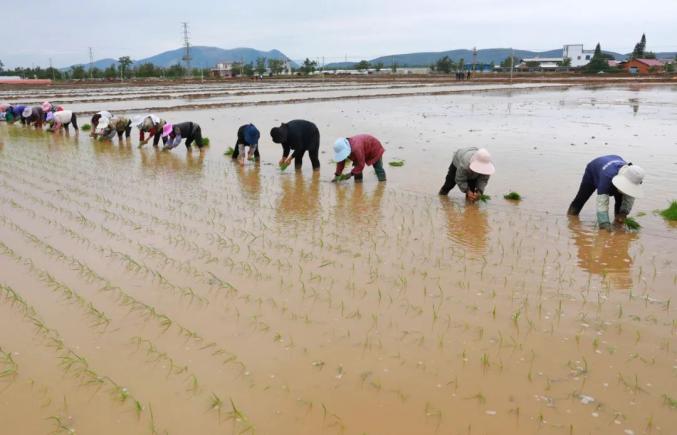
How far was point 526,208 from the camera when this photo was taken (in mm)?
7082

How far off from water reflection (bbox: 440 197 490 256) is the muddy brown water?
37mm

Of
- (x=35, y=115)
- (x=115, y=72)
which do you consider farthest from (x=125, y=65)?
(x=35, y=115)

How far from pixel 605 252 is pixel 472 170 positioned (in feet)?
6.82

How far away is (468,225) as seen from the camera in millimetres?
6316

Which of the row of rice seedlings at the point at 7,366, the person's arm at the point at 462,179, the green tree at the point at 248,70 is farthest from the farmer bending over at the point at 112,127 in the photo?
the green tree at the point at 248,70

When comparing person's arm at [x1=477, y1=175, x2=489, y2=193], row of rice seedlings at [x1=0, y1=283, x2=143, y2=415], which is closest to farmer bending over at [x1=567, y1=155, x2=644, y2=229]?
person's arm at [x1=477, y1=175, x2=489, y2=193]

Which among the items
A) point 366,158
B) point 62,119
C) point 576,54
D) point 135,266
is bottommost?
point 135,266

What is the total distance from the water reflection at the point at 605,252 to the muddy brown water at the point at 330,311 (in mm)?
32

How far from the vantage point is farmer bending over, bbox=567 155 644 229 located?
5.65m

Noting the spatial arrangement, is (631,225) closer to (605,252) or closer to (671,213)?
(671,213)

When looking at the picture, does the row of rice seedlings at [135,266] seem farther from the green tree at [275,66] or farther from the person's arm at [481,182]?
the green tree at [275,66]

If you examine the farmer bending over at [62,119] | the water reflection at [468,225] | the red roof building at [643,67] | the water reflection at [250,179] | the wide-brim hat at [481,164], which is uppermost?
the red roof building at [643,67]

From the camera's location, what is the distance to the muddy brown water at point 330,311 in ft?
9.54

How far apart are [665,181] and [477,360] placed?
6.88 meters
